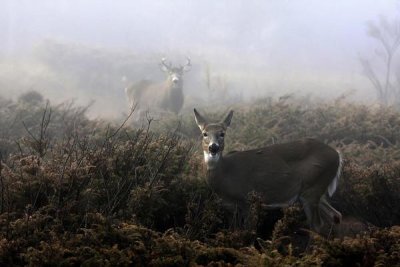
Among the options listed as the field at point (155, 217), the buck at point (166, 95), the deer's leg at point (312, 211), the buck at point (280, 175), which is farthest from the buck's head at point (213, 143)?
the buck at point (166, 95)

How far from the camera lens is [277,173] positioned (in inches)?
241

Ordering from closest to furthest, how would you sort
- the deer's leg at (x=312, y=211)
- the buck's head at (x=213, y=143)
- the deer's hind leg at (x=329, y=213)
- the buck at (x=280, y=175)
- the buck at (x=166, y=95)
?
the deer's leg at (x=312, y=211)
the buck at (x=280, y=175)
the buck's head at (x=213, y=143)
the deer's hind leg at (x=329, y=213)
the buck at (x=166, y=95)

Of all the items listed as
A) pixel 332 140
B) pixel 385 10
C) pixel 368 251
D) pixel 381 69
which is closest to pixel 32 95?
pixel 332 140

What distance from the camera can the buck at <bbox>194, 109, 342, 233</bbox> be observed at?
591 centimetres

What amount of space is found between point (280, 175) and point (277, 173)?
0.05 m

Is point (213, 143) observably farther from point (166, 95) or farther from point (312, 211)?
point (166, 95)

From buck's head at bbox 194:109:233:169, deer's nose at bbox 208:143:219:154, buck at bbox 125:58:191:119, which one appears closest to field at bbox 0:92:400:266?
buck's head at bbox 194:109:233:169

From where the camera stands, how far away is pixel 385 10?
303 ft

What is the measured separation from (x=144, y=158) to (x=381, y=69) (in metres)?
43.8

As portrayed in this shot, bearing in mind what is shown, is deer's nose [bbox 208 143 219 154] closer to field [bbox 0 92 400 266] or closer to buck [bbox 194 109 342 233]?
buck [bbox 194 109 342 233]

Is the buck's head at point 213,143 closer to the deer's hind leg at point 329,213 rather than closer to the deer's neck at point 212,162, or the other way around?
the deer's neck at point 212,162

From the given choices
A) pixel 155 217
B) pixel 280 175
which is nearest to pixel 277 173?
pixel 280 175

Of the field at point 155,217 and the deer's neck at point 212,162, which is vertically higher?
the deer's neck at point 212,162

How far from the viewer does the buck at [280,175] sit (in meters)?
5.91
